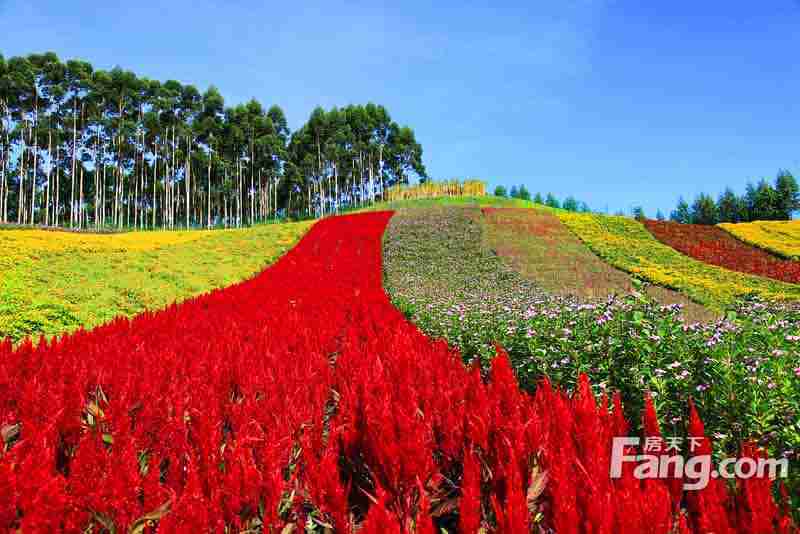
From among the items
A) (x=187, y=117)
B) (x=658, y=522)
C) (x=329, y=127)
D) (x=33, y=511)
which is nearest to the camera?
(x=658, y=522)

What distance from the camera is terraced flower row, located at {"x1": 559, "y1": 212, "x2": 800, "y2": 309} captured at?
1564 centimetres

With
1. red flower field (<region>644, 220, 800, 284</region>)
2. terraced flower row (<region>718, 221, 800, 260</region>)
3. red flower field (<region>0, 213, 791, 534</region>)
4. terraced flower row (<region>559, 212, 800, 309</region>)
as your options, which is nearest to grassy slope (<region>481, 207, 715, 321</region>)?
terraced flower row (<region>559, 212, 800, 309</region>)

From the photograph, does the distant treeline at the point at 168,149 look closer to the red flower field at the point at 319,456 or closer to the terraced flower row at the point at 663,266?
the terraced flower row at the point at 663,266

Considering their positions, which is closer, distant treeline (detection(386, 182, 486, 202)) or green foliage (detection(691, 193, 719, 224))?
green foliage (detection(691, 193, 719, 224))

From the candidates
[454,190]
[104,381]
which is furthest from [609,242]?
[454,190]

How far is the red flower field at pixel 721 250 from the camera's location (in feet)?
68.7

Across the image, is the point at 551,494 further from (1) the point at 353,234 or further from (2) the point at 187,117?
(2) the point at 187,117

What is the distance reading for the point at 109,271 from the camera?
53.6 feet

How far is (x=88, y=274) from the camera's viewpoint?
15.4 meters

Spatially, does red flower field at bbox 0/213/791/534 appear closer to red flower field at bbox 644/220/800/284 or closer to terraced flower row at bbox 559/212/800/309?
terraced flower row at bbox 559/212/800/309

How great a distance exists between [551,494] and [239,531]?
1.03 m

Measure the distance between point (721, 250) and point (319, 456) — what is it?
27.7 metres

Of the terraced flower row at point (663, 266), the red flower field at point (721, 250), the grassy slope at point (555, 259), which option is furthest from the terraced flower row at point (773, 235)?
the grassy slope at point (555, 259)

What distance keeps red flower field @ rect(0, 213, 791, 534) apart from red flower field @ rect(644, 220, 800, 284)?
860 inches
